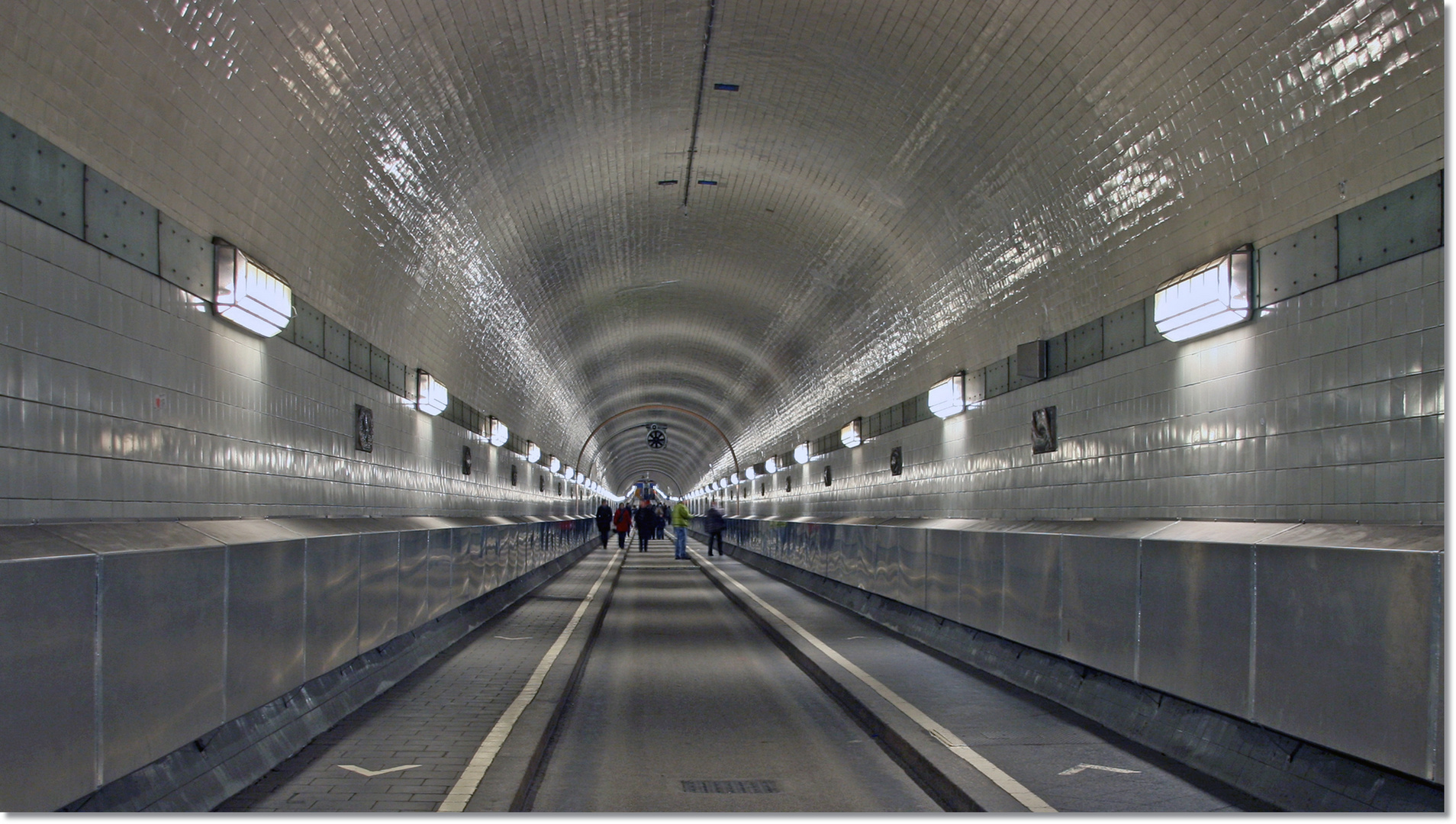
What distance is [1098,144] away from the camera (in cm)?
922

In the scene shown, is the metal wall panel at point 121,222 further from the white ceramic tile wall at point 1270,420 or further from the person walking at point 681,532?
the person walking at point 681,532

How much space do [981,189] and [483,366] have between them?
10173mm

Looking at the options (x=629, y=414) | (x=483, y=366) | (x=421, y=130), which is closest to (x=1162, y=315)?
(x=421, y=130)

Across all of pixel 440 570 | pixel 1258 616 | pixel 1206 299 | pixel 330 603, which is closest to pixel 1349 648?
pixel 1258 616

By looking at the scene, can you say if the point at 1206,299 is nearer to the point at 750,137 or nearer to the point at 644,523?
the point at 750,137

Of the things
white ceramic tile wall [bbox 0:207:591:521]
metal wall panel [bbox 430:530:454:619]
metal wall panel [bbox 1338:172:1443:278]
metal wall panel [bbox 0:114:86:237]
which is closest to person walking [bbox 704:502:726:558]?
metal wall panel [bbox 430:530:454:619]

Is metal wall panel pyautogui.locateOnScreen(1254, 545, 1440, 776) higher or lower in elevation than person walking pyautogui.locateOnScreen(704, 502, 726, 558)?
higher

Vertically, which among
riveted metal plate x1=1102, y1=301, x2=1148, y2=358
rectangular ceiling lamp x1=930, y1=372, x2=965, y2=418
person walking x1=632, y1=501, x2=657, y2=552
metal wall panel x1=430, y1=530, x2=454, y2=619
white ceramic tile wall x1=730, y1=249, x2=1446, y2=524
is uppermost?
riveted metal plate x1=1102, y1=301, x2=1148, y2=358

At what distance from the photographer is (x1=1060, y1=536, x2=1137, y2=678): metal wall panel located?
7598mm

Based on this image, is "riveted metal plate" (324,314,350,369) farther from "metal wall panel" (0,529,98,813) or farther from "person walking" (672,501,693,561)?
"person walking" (672,501,693,561)

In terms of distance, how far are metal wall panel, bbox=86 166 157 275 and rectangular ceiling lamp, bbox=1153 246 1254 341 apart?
7.01 meters

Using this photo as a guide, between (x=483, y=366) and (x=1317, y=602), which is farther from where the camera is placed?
(x=483, y=366)

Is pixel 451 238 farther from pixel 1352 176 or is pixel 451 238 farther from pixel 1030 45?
pixel 1352 176

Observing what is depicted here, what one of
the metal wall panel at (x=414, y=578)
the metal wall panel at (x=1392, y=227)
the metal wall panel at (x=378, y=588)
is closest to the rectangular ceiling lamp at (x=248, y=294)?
the metal wall panel at (x=378, y=588)
